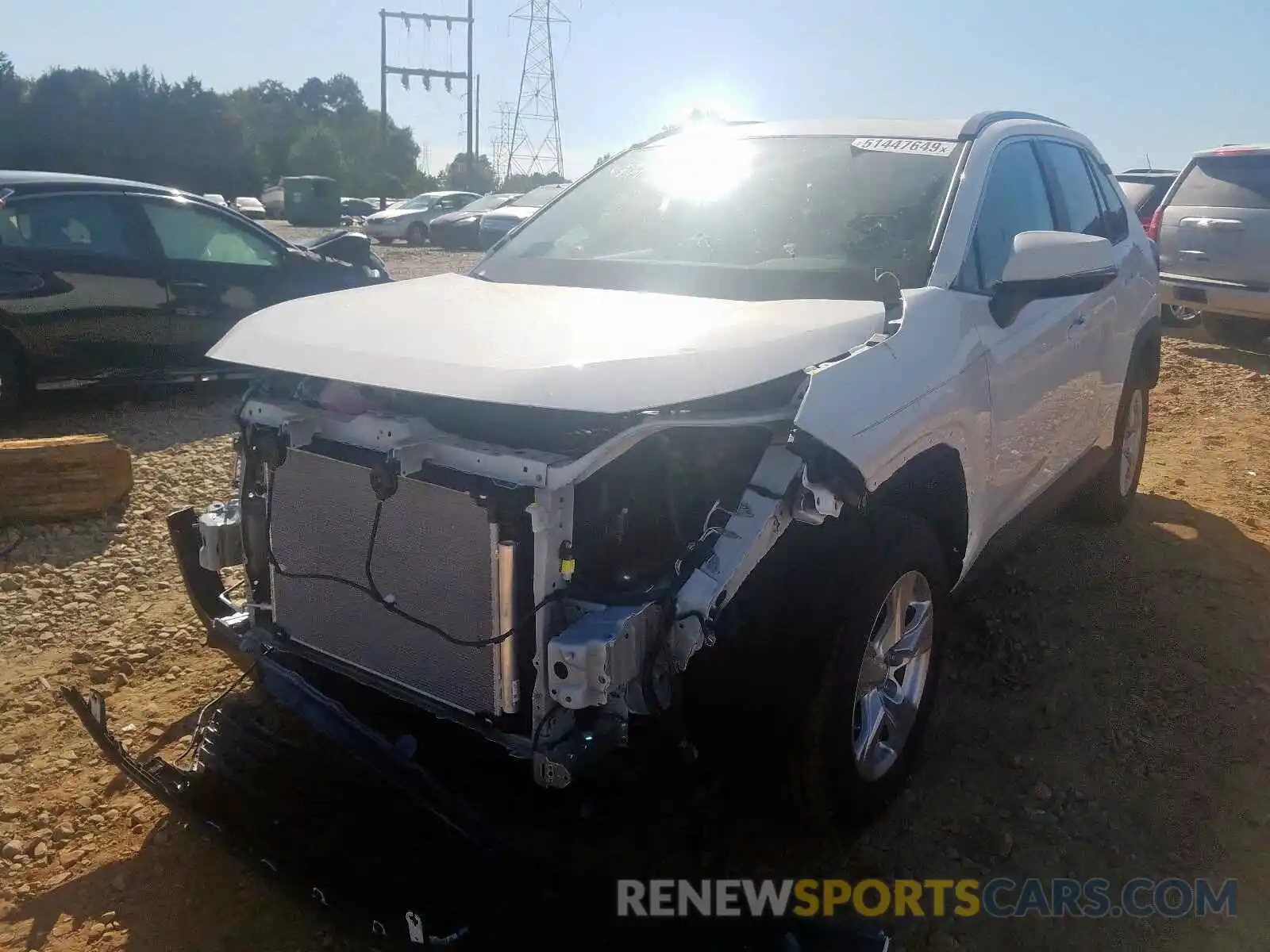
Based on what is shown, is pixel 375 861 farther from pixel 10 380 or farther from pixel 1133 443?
pixel 10 380

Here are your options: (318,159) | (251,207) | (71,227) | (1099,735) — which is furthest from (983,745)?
(318,159)

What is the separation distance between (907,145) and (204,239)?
5938 millimetres

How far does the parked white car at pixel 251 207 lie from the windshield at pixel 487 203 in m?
14.9

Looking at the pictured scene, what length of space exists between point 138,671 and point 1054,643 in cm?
352

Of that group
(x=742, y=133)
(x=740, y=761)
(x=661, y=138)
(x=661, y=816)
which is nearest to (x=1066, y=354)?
(x=742, y=133)

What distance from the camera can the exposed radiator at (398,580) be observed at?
2279mm

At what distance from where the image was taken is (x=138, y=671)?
3750mm

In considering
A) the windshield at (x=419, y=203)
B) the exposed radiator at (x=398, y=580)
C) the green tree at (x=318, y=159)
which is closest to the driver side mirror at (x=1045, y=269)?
the exposed radiator at (x=398, y=580)

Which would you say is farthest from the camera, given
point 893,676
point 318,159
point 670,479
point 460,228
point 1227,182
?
point 318,159

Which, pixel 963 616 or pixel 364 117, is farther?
pixel 364 117

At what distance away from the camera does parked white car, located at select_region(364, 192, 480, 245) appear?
2756 cm

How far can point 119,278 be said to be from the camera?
6949 millimetres

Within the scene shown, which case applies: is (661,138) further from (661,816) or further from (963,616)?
Result: (661,816)

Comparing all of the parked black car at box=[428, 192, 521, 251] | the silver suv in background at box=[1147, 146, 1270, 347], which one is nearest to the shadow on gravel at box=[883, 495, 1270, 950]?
the silver suv in background at box=[1147, 146, 1270, 347]
